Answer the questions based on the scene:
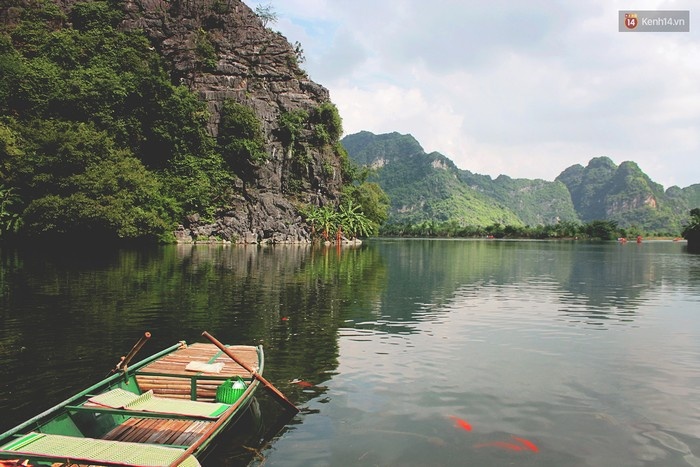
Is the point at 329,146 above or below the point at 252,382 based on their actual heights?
above

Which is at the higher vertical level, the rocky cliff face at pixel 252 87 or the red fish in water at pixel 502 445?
the rocky cliff face at pixel 252 87

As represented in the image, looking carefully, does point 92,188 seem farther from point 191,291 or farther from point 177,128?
point 191,291

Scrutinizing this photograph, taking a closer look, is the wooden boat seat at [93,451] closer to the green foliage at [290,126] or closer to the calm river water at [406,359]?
the calm river water at [406,359]

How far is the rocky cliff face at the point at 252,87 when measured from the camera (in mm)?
86125

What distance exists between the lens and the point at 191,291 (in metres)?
27.8

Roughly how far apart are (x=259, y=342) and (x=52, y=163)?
5557cm

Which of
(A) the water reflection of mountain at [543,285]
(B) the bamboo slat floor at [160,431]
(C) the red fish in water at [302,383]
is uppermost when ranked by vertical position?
(B) the bamboo slat floor at [160,431]

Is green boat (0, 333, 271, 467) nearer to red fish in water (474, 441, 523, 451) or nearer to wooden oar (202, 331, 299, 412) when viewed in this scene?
wooden oar (202, 331, 299, 412)

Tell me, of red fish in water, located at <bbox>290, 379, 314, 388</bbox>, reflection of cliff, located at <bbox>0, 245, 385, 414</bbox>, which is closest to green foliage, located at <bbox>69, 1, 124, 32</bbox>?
reflection of cliff, located at <bbox>0, 245, 385, 414</bbox>

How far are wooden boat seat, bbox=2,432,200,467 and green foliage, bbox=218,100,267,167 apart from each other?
81.3 meters

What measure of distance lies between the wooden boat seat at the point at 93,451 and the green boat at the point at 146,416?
0.04ft

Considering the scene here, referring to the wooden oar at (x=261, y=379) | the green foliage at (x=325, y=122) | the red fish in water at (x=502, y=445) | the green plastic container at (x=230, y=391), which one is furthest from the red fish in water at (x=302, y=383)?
the green foliage at (x=325, y=122)

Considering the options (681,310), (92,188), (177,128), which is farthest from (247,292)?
(177,128)

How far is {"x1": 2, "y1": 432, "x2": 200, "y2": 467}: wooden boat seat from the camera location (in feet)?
22.4
